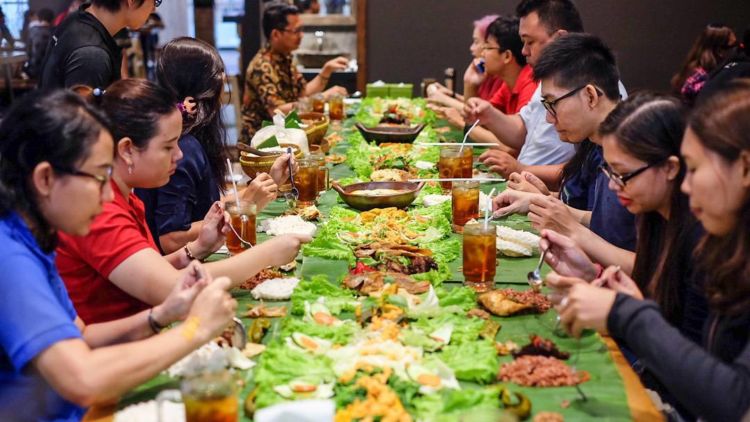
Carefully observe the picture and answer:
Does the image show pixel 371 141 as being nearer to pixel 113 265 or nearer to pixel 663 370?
pixel 113 265

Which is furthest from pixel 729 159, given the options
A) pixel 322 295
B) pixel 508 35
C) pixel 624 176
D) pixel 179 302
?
pixel 508 35

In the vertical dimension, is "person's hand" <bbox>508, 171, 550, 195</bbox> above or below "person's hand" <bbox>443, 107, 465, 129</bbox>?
above

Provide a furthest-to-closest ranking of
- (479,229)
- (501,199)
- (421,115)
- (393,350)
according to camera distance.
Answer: (421,115) → (501,199) → (479,229) → (393,350)

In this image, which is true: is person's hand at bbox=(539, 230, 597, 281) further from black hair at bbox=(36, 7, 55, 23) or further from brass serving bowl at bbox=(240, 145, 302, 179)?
black hair at bbox=(36, 7, 55, 23)

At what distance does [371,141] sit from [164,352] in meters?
3.19

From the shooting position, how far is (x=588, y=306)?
1862mm

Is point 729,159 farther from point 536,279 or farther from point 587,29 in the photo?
point 587,29

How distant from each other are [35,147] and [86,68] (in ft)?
7.40

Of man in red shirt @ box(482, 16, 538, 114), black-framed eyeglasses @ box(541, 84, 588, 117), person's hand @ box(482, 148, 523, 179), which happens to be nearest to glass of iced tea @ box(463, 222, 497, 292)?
black-framed eyeglasses @ box(541, 84, 588, 117)

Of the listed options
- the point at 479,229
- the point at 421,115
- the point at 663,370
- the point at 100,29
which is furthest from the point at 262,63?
the point at 663,370

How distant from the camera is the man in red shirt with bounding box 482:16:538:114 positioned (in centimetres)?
536

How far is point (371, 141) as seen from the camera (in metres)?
4.84

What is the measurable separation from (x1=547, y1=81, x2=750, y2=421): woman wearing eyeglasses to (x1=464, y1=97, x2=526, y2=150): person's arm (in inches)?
112

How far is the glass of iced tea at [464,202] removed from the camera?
3039 mm
